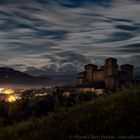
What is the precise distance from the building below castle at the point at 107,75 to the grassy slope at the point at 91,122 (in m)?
144

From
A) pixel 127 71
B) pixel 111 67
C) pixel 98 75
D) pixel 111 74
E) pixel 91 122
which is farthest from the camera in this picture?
pixel 98 75

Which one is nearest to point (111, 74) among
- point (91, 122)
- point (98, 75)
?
point (98, 75)

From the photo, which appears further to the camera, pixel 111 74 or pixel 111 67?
pixel 111 67

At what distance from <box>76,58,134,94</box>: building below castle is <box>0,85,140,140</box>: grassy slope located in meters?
144

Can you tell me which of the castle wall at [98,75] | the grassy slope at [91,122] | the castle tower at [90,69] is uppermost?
the castle tower at [90,69]

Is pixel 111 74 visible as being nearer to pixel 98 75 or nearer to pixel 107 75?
pixel 107 75

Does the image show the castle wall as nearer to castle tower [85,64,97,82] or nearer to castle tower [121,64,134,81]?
castle tower [85,64,97,82]

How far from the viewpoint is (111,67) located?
168125mm

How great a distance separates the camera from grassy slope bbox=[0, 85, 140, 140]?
39.7 ft

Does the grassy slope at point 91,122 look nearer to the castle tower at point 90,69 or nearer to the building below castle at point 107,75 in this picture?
the building below castle at point 107,75

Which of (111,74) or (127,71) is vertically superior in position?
(127,71)

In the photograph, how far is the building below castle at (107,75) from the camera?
163625 mm

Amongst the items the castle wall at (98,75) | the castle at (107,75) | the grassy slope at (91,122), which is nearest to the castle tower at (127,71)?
the castle at (107,75)

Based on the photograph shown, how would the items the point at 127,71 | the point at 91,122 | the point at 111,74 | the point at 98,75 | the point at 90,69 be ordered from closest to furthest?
the point at 91,122
the point at 111,74
the point at 127,71
the point at 98,75
the point at 90,69
